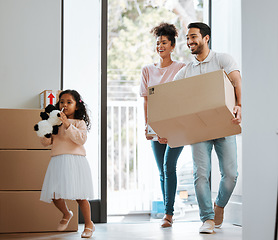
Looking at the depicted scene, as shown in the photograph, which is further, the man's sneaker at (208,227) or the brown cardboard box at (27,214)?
the brown cardboard box at (27,214)

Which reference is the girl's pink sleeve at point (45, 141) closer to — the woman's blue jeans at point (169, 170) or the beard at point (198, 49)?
the woman's blue jeans at point (169, 170)

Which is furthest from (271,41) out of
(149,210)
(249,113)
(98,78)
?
(149,210)

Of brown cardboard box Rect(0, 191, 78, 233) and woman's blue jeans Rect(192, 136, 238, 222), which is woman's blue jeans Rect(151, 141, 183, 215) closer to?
woman's blue jeans Rect(192, 136, 238, 222)

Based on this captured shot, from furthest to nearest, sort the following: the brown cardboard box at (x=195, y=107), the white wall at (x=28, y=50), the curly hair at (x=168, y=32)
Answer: the white wall at (x=28, y=50) → the curly hair at (x=168, y=32) → the brown cardboard box at (x=195, y=107)

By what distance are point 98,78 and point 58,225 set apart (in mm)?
1116

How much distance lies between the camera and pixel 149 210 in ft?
13.4

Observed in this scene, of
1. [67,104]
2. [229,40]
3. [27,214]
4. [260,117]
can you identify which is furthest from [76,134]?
[229,40]

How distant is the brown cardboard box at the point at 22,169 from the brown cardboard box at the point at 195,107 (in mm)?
809

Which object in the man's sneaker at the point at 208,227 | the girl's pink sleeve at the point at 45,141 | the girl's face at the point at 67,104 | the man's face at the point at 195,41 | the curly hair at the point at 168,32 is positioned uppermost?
the curly hair at the point at 168,32

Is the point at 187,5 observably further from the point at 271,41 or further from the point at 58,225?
the point at 271,41

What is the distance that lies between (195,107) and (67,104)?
0.81 metres

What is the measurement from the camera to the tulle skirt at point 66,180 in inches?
94.7

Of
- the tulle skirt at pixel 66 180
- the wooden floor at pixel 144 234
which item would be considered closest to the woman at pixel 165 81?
the wooden floor at pixel 144 234

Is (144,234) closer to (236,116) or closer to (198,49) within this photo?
(236,116)
